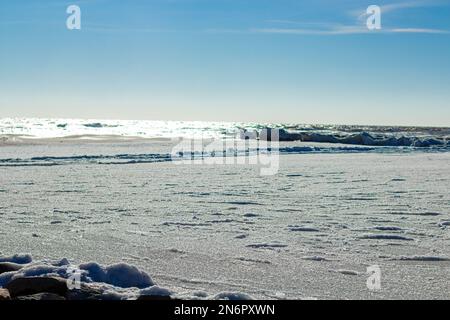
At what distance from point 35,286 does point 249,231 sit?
3.03 metres

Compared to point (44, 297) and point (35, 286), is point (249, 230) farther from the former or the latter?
point (44, 297)

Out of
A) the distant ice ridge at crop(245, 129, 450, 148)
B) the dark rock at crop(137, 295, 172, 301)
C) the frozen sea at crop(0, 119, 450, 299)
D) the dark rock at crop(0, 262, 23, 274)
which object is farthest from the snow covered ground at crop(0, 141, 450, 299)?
the distant ice ridge at crop(245, 129, 450, 148)

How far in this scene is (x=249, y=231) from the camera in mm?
6406

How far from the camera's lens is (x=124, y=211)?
7781 mm

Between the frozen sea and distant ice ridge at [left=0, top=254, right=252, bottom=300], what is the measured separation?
25 cm

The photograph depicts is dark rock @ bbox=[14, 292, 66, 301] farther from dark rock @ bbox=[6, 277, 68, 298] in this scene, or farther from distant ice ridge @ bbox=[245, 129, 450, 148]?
distant ice ridge @ bbox=[245, 129, 450, 148]

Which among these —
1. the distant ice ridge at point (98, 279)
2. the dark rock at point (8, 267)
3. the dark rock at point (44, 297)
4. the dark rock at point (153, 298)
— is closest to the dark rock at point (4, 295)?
the dark rock at point (44, 297)

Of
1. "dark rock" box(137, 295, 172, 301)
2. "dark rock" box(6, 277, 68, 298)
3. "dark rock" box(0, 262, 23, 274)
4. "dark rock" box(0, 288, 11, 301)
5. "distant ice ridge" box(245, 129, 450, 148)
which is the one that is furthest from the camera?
"distant ice ridge" box(245, 129, 450, 148)

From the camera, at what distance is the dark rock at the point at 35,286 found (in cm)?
381

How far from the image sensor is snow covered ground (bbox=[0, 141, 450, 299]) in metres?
4.46

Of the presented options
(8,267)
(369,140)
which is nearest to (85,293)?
(8,267)

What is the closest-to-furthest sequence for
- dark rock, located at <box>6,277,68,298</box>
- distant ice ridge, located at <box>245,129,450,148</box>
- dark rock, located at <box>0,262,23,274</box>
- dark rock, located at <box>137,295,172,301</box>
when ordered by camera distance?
dark rock, located at <box>137,295,172,301</box> < dark rock, located at <box>6,277,68,298</box> < dark rock, located at <box>0,262,23,274</box> < distant ice ridge, located at <box>245,129,450,148</box>

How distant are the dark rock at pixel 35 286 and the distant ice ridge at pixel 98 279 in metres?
0.06

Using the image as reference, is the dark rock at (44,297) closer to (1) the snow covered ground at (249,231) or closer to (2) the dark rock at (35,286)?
(2) the dark rock at (35,286)
